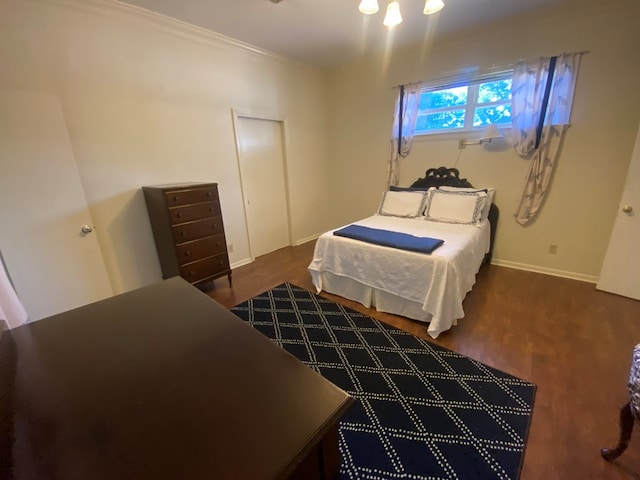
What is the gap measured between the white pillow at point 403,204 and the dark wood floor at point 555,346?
1.07 metres

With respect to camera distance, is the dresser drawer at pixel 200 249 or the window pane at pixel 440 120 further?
the window pane at pixel 440 120

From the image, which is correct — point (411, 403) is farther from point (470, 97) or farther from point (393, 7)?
point (470, 97)

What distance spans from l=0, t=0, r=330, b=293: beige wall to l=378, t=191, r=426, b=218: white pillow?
6.21 feet

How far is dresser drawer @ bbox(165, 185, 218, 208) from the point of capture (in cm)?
248

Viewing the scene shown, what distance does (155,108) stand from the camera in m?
2.64

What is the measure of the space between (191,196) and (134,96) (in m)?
1.02

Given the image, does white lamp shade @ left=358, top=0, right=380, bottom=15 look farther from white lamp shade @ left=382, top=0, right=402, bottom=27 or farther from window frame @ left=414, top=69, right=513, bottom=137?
window frame @ left=414, top=69, right=513, bottom=137

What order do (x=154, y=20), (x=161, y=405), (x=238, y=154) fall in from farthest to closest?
(x=238, y=154), (x=154, y=20), (x=161, y=405)

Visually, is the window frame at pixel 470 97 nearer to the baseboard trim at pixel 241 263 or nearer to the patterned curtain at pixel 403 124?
the patterned curtain at pixel 403 124

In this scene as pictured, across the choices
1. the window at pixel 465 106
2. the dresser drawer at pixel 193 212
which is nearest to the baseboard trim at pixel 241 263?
the dresser drawer at pixel 193 212

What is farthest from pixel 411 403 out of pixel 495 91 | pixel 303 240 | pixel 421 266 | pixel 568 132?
pixel 495 91

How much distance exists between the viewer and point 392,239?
2.37 meters

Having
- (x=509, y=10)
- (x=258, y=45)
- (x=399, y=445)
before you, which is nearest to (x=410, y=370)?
(x=399, y=445)

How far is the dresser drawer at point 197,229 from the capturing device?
257cm
